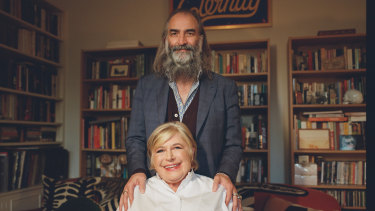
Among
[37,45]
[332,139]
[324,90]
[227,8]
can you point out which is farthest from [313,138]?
[37,45]

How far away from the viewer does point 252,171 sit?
332cm

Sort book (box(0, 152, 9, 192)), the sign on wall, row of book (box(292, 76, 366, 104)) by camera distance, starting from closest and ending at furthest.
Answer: book (box(0, 152, 9, 192)), row of book (box(292, 76, 366, 104)), the sign on wall

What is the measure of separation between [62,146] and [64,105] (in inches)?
20.6

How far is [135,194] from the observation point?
4.11ft

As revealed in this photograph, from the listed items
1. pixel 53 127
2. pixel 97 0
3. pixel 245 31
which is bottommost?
pixel 53 127

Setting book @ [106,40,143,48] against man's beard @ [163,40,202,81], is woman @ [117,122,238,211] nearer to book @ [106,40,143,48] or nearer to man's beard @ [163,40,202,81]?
man's beard @ [163,40,202,81]

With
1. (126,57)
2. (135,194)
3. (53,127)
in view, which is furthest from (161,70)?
(53,127)

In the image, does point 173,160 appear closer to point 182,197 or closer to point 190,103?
point 182,197

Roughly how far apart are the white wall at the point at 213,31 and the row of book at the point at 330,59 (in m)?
0.25

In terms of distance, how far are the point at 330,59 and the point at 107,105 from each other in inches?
98.3

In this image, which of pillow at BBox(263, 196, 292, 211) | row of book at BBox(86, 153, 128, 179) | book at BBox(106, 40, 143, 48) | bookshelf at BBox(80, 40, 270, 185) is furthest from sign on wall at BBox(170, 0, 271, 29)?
pillow at BBox(263, 196, 292, 211)

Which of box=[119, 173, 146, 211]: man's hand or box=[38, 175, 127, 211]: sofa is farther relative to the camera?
box=[38, 175, 127, 211]: sofa

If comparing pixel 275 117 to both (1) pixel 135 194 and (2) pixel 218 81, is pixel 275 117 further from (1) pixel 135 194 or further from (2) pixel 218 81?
(1) pixel 135 194

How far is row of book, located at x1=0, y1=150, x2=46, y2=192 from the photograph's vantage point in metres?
2.89
